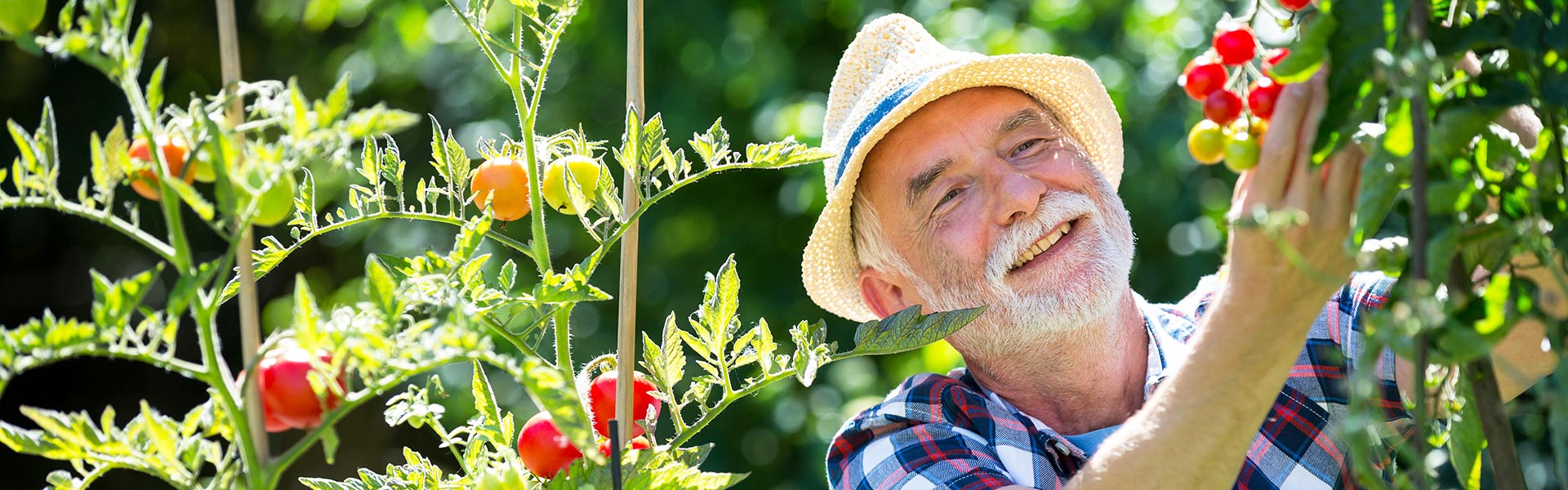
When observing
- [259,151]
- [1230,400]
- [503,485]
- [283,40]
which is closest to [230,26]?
[259,151]

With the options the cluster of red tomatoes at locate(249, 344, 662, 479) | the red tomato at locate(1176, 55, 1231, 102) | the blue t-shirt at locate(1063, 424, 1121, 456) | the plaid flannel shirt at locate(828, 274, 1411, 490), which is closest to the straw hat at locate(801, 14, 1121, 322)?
the plaid flannel shirt at locate(828, 274, 1411, 490)

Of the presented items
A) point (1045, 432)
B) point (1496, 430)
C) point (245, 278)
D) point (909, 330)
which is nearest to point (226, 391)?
point (245, 278)

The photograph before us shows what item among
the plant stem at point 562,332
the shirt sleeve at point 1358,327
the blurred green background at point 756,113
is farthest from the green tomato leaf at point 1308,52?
the blurred green background at point 756,113

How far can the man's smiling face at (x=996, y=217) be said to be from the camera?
136 centimetres

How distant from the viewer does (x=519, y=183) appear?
849mm

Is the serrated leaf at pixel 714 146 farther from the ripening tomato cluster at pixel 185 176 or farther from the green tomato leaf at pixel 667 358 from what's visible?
the ripening tomato cluster at pixel 185 176

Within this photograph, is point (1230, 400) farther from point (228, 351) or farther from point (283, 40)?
point (228, 351)

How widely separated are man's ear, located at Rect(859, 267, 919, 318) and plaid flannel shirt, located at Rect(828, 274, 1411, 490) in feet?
0.61

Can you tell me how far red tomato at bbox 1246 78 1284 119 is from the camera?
64 cm

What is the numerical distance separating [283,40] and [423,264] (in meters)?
2.63

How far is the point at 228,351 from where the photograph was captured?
3326mm

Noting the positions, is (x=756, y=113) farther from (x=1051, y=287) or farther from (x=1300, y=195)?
(x=1300, y=195)

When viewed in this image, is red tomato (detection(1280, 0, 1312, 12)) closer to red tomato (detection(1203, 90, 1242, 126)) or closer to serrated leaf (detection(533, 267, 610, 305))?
red tomato (detection(1203, 90, 1242, 126))

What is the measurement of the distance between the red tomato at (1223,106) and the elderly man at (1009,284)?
0.54 metres
